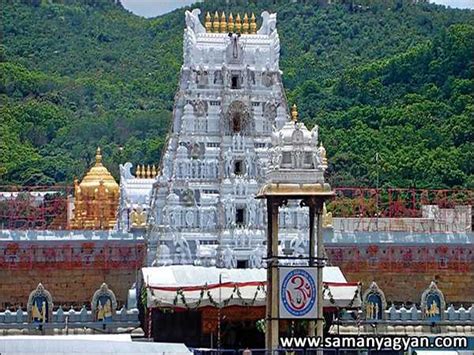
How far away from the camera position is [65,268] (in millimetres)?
51719

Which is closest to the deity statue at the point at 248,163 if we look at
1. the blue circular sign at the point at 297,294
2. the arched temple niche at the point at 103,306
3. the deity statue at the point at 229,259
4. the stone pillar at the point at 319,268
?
the deity statue at the point at 229,259

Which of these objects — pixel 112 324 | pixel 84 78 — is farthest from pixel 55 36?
pixel 112 324

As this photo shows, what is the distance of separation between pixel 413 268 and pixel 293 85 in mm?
48072

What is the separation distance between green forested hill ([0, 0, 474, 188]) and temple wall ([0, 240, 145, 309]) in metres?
24.6

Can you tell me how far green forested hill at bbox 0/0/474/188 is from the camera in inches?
3118

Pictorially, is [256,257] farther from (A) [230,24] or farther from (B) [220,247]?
(A) [230,24]

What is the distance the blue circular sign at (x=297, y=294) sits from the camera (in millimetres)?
31719

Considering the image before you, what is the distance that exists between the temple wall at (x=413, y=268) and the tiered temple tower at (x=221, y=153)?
7854 millimetres

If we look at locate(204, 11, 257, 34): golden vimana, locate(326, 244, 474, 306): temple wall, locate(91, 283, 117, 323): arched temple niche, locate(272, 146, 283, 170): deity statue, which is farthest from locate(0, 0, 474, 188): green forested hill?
locate(272, 146, 283, 170): deity statue

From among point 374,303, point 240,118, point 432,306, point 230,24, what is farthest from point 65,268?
point 432,306

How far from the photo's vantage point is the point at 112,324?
135 ft

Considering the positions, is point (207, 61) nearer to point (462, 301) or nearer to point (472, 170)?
point (462, 301)

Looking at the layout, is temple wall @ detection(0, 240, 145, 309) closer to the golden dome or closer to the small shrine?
the small shrine

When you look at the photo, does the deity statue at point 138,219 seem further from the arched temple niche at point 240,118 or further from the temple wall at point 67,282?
the arched temple niche at point 240,118
